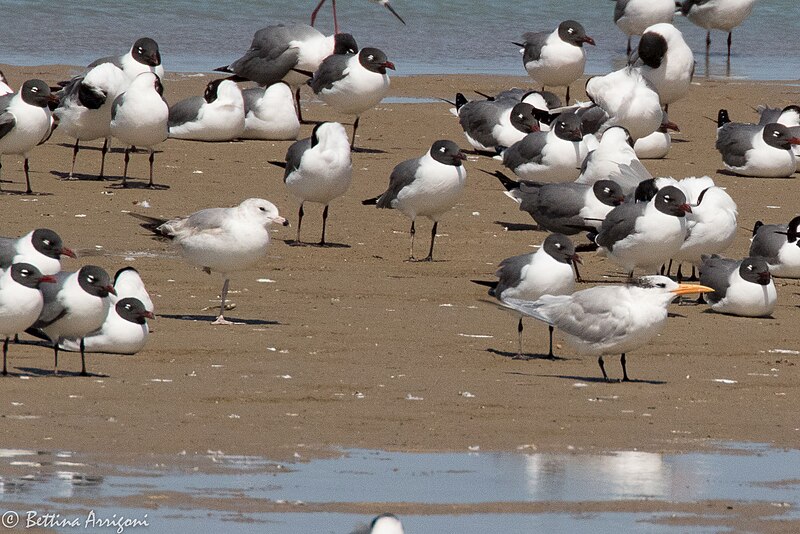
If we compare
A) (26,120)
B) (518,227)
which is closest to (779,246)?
(518,227)

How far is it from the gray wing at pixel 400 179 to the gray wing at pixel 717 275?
2.26 m

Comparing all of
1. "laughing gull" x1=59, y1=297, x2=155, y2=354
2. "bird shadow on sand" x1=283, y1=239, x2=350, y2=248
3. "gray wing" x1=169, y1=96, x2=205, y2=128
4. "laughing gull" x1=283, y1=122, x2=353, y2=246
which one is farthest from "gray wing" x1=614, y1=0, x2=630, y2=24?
"laughing gull" x1=59, y1=297, x2=155, y2=354

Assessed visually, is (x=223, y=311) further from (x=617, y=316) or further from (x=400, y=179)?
(x=400, y=179)

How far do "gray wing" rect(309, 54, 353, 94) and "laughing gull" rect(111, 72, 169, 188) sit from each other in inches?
101

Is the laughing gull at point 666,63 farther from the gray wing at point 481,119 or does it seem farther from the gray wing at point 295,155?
the gray wing at point 295,155

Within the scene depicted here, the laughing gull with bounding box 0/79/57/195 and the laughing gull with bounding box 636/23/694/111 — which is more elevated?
the laughing gull with bounding box 636/23/694/111

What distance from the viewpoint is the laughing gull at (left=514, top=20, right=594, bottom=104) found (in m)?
17.9

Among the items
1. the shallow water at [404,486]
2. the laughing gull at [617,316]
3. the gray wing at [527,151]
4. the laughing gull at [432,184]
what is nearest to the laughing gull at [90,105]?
the laughing gull at [432,184]

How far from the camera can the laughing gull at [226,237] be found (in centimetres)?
926

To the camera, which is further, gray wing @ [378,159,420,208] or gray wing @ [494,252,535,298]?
Answer: gray wing @ [378,159,420,208]

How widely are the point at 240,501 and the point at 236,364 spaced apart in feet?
8.18

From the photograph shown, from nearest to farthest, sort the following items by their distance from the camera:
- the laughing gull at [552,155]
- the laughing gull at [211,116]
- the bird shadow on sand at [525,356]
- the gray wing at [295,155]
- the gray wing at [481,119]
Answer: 1. the bird shadow on sand at [525,356]
2. the gray wing at [295,155]
3. the laughing gull at [552,155]
4. the laughing gull at [211,116]
5. the gray wing at [481,119]

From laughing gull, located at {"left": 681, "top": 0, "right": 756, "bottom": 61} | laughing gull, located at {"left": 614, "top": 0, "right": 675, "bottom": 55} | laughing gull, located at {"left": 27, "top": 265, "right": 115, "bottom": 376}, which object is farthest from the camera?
laughing gull, located at {"left": 681, "top": 0, "right": 756, "bottom": 61}

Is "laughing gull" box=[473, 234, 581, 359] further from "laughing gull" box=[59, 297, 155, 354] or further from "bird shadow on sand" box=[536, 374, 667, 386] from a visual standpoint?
"laughing gull" box=[59, 297, 155, 354]
